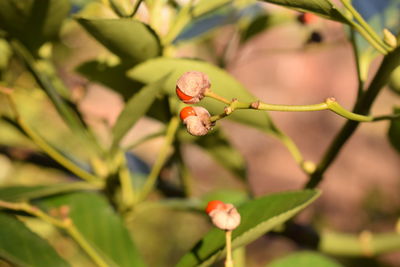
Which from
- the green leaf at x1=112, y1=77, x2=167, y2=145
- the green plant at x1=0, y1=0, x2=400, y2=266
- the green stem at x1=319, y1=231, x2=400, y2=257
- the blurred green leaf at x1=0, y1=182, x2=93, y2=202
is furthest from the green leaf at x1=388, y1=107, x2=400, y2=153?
the blurred green leaf at x1=0, y1=182, x2=93, y2=202

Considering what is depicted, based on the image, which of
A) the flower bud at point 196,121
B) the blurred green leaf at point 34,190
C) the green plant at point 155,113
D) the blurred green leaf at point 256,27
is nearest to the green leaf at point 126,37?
the green plant at point 155,113

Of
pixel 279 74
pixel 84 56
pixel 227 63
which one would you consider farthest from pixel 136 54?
pixel 279 74

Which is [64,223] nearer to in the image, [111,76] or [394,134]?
[111,76]

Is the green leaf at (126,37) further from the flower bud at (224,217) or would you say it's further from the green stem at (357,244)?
the green stem at (357,244)

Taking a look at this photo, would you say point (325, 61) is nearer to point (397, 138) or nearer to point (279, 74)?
point (279, 74)

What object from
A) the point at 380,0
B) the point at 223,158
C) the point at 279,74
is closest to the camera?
the point at 380,0

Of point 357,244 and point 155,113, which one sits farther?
point 357,244

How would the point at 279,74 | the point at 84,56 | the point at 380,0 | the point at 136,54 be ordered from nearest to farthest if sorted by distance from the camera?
the point at 136,54 < the point at 380,0 < the point at 84,56 < the point at 279,74

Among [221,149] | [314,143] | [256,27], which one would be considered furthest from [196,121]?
[314,143]
